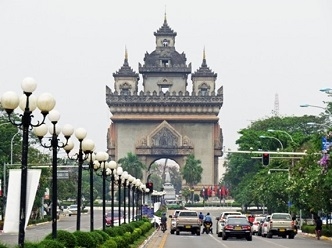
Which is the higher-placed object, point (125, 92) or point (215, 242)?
point (125, 92)

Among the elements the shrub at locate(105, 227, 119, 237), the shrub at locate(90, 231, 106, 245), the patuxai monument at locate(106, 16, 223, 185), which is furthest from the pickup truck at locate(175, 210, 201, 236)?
the patuxai monument at locate(106, 16, 223, 185)

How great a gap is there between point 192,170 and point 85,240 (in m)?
140

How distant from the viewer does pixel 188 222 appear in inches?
2621

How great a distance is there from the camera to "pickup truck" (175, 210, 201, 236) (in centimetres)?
6638

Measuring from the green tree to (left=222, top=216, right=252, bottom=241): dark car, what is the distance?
11062cm

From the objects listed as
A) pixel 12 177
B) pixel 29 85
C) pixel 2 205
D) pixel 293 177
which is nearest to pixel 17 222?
pixel 12 177

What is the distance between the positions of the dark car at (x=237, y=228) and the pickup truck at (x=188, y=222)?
907cm

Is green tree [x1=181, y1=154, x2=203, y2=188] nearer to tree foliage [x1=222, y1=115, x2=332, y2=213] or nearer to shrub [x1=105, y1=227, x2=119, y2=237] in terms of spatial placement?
tree foliage [x1=222, y1=115, x2=332, y2=213]

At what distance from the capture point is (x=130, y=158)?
167125 mm

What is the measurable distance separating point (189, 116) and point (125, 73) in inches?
548

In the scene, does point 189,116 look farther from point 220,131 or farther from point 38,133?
point 38,133

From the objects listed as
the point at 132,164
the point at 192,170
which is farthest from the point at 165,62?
the point at 132,164

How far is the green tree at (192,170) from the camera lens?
16862 cm

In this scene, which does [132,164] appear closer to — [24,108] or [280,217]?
[280,217]
